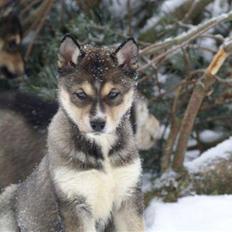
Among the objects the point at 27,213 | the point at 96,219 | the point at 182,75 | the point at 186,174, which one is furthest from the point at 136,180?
the point at 182,75

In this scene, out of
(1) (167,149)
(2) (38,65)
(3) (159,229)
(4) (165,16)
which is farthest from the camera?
(2) (38,65)

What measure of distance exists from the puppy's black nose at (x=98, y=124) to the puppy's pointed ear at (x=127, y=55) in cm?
49

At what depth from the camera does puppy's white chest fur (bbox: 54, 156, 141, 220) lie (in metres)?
4.45

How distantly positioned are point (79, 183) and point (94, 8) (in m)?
4.01

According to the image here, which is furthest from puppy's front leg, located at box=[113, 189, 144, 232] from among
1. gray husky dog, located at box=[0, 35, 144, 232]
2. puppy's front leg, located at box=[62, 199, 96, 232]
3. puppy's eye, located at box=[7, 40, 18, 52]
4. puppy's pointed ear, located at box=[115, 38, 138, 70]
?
puppy's eye, located at box=[7, 40, 18, 52]

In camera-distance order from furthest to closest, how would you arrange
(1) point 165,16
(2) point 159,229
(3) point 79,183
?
(1) point 165,16
(2) point 159,229
(3) point 79,183

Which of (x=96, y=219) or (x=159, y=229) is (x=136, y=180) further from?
(x=159, y=229)

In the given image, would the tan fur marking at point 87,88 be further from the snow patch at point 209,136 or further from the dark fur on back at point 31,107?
the snow patch at point 209,136

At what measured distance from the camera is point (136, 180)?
4.60 meters

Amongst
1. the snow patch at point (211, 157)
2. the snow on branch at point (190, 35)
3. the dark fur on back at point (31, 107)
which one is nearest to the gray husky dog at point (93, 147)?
the snow on branch at point (190, 35)

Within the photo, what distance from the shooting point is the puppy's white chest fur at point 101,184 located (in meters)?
4.45

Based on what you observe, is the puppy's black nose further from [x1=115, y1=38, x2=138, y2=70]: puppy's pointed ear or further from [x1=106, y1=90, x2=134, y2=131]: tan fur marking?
[x1=115, y1=38, x2=138, y2=70]: puppy's pointed ear

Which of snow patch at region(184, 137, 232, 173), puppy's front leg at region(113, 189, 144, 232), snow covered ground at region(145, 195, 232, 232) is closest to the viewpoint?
puppy's front leg at region(113, 189, 144, 232)

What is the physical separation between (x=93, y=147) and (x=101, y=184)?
257 mm
